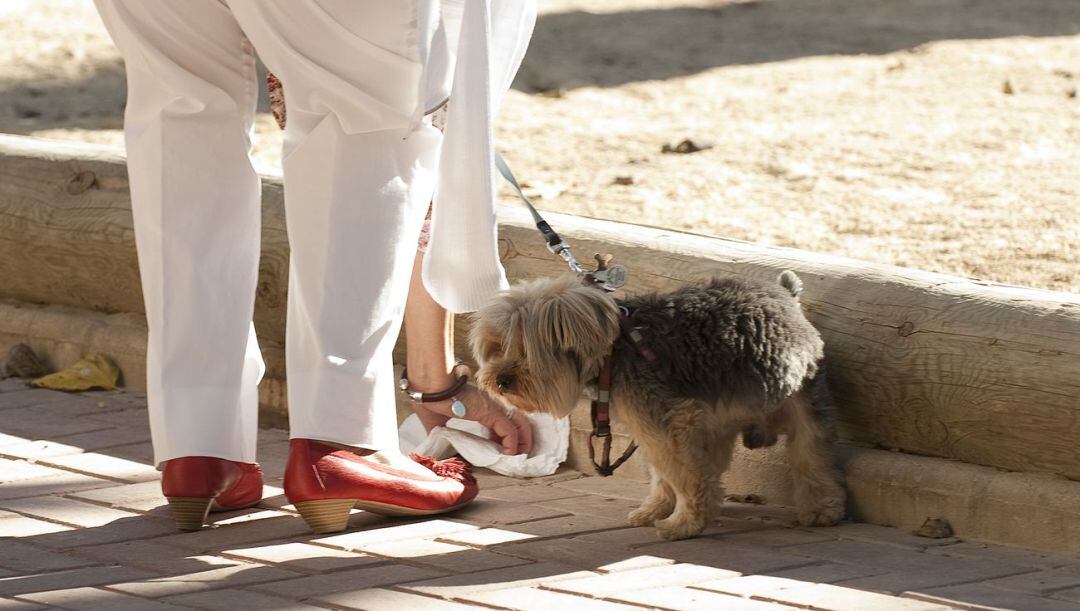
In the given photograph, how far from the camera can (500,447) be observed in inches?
159

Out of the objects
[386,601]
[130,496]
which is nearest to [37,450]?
[130,496]

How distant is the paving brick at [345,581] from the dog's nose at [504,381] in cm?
47

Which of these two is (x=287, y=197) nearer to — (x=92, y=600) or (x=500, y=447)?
(x=92, y=600)

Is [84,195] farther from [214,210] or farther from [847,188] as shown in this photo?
[847,188]

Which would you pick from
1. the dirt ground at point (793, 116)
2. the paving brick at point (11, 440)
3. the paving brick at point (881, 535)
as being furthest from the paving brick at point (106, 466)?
the dirt ground at point (793, 116)

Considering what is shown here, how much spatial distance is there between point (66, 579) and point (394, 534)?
75cm

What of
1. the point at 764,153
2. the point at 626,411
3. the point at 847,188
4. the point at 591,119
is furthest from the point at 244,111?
the point at 591,119

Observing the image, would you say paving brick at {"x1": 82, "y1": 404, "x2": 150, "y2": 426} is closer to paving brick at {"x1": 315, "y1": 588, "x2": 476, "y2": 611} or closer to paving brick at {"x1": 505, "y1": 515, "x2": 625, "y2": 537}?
paving brick at {"x1": 505, "y1": 515, "x2": 625, "y2": 537}

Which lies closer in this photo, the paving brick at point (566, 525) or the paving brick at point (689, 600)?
the paving brick at point (689, 600)

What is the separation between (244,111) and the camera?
135 inches

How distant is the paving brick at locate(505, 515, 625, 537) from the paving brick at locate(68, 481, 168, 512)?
37.0 inches

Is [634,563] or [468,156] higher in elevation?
[468,156]

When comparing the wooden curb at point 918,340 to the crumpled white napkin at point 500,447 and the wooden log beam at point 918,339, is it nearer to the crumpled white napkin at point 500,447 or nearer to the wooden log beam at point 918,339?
the wooden log beam at point 918,339

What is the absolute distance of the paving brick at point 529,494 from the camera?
3770 mm
